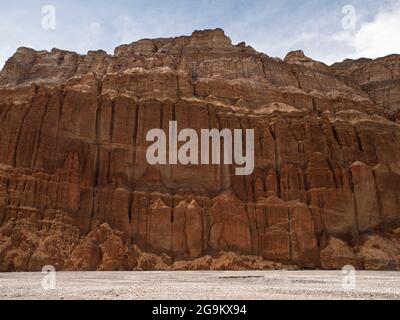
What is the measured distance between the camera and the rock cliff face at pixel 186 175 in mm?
50719

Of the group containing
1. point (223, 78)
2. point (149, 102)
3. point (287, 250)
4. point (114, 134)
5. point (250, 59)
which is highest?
point (250, 59)

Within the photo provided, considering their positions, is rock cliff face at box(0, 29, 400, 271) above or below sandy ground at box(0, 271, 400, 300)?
above

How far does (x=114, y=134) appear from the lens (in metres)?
59.6

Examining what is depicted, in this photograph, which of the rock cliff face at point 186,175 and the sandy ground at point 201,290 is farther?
the rock cliff face at point 186,175

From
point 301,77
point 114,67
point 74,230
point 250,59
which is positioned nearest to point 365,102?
point 301,77

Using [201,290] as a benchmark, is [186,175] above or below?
above

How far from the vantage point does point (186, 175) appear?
58.2m

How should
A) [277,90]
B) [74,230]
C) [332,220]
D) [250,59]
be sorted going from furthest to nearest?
[250,59]
[277,90]
[332,220]
[74,230]

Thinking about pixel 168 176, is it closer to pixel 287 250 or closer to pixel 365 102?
pixel 287 250

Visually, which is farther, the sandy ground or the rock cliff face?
the rock cliff face

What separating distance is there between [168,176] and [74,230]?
45.6 feet

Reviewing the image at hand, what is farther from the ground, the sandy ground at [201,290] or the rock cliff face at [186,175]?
the rock cliff face at [186,175]

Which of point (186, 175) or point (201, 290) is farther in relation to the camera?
point (186, 175)

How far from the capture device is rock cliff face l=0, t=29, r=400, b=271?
50719mm
